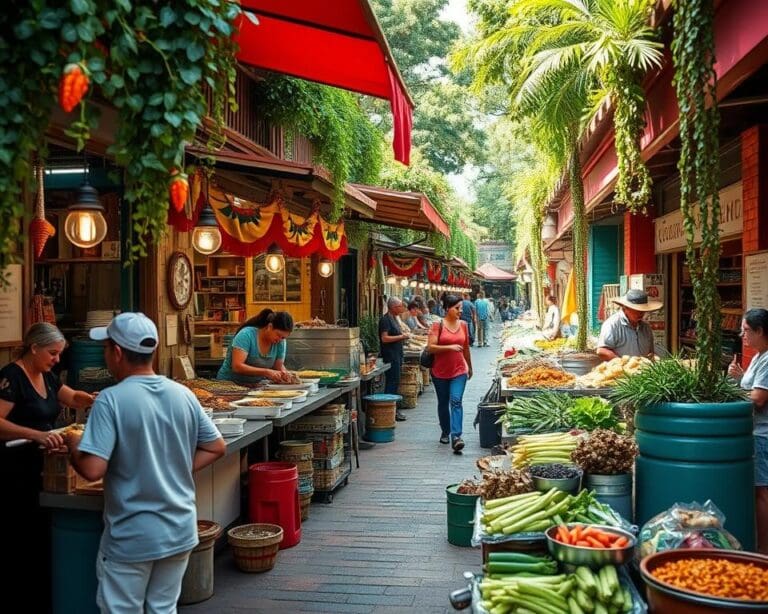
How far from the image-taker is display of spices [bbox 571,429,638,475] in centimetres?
442

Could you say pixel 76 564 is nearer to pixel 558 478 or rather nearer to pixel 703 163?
pixel 558 478

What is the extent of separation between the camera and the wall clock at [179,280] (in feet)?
27.4

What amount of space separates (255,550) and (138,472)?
2651 millimetres

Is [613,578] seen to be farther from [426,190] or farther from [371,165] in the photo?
[426,190]

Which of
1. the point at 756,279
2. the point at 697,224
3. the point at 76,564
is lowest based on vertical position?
the point at 76,564

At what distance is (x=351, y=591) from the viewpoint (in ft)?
18.3

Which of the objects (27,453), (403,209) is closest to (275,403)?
(27,453)

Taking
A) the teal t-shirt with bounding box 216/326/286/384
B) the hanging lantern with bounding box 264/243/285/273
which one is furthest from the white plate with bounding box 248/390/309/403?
the hanging lantern with bounding box 264/243/285/273

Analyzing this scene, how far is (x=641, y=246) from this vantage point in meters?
12.3

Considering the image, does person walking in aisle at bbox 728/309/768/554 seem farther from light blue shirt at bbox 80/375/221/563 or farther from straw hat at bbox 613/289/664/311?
light blue shirt at bbox 80/375/221/563

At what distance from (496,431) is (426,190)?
784 centimetres

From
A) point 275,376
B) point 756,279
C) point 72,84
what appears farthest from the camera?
point 275,376

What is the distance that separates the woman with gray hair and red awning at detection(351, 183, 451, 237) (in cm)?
725

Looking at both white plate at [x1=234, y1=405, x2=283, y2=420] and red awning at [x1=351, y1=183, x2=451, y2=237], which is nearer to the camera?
white plate at [x1=234, y1=405, x2=283, y2=420]
